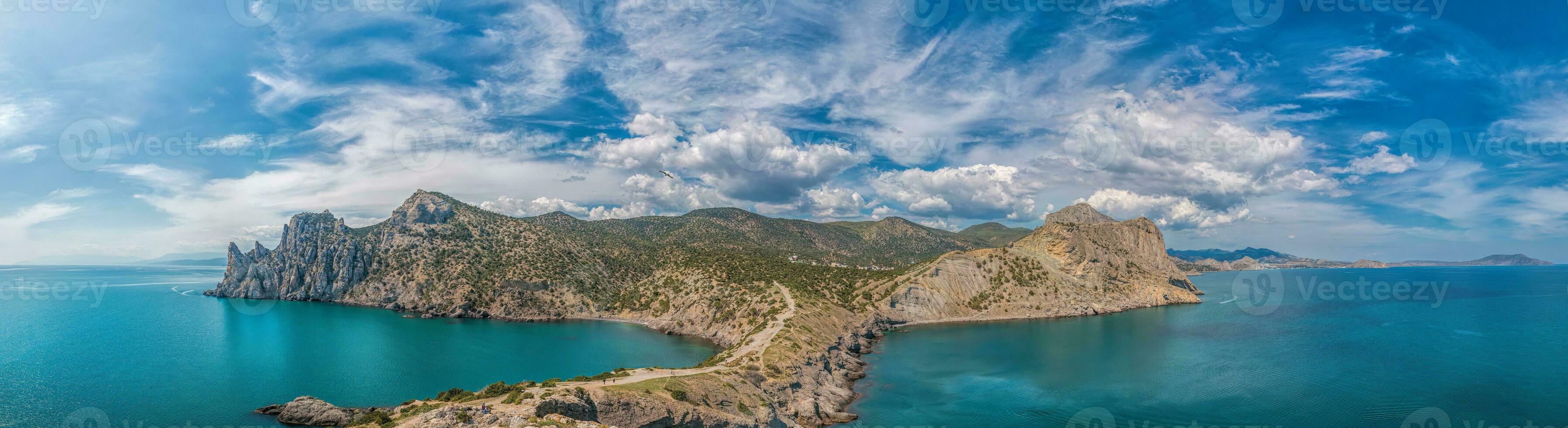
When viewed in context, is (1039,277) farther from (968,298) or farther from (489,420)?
(489,420)

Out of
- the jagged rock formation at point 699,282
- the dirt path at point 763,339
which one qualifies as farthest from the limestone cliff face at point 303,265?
the dirt path at point 763,339

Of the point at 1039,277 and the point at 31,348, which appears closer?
the point at 31,348

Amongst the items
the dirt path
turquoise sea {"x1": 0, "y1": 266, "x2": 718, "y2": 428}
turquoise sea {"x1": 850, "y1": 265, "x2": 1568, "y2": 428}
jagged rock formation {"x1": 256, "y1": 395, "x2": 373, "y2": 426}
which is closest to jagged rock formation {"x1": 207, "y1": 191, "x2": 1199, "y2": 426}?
the dirt path

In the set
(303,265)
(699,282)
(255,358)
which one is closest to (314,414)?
(255,358)

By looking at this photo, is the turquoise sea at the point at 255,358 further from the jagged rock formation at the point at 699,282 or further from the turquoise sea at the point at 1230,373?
the turquoise sea at the point at 1230,373

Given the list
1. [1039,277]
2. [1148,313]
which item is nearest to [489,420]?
[1039,277]

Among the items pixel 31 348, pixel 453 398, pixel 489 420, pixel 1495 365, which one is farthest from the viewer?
pixel 31 348
